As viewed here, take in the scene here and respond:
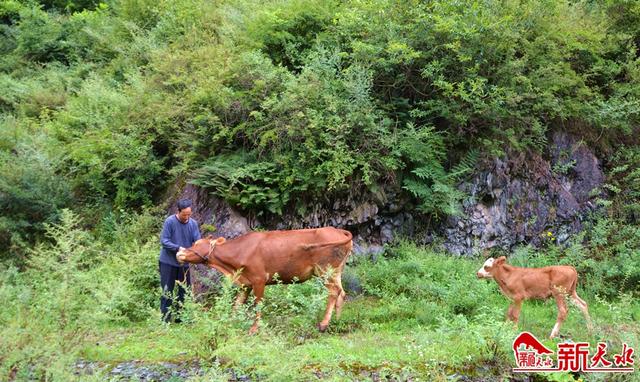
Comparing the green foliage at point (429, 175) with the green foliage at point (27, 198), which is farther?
the green foliage at point (27, 198)

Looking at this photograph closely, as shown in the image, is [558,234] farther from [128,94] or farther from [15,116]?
[15,116]

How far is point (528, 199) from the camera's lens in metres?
13.1

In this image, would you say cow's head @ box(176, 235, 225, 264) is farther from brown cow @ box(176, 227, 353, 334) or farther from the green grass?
the green grass

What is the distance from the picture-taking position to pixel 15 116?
59.9 feet

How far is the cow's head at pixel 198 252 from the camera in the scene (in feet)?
28.1

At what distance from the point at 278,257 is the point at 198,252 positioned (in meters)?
1.28

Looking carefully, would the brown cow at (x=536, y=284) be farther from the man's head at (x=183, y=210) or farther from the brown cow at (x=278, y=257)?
the man's head at (x=183, y=210)

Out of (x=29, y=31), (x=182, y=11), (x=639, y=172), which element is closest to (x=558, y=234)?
(x=639, y=172)

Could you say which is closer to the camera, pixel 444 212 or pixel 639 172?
pixel 444 212

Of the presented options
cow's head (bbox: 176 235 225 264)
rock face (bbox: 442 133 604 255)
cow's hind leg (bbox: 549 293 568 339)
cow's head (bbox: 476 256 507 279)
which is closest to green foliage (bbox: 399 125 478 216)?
rock face (bbox: 442 133 604 255)

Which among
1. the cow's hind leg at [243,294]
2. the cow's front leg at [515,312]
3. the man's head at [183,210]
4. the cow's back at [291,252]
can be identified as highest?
the man's head at [183,210]

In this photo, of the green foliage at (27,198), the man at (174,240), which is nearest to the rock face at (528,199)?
the man at (174,240)

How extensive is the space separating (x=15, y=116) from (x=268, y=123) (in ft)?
37.2

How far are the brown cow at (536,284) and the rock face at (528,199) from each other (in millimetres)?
3023
